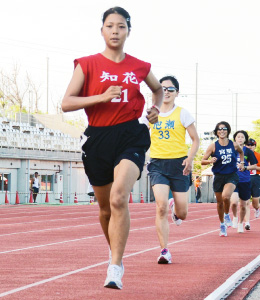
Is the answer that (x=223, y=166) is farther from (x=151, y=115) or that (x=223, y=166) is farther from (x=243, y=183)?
(x=151, y=115)

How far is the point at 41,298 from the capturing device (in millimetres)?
7016

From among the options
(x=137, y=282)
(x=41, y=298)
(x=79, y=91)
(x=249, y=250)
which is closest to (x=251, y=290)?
(x=137, y=282)

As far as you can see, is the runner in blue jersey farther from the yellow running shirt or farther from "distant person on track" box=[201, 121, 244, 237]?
the yellow running shirt

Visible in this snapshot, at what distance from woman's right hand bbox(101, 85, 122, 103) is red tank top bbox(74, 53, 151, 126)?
0.27m

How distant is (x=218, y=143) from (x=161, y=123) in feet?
16.2

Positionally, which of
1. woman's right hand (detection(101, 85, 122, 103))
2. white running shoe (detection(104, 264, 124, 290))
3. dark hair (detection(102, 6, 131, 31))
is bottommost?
white running shoe (detection(104, 264, 124, 290))

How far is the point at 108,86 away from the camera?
6.54 meters

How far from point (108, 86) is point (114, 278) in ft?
5.04

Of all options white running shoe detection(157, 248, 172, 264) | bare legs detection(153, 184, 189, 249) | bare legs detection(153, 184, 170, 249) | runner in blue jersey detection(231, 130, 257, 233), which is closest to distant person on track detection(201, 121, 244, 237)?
runner in blue jersey detection(231, 130, 257, 233)

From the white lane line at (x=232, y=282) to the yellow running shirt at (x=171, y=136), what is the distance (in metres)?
1.83

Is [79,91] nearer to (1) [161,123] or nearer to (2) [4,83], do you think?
(1) [161,123]

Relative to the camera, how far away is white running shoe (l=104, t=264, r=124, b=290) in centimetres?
594

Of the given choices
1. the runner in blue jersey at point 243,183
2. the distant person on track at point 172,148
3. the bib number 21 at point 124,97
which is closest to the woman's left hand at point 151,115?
the bib number 21 at point 124,97

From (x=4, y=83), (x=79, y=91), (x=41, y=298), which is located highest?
(x=4, y=83)
